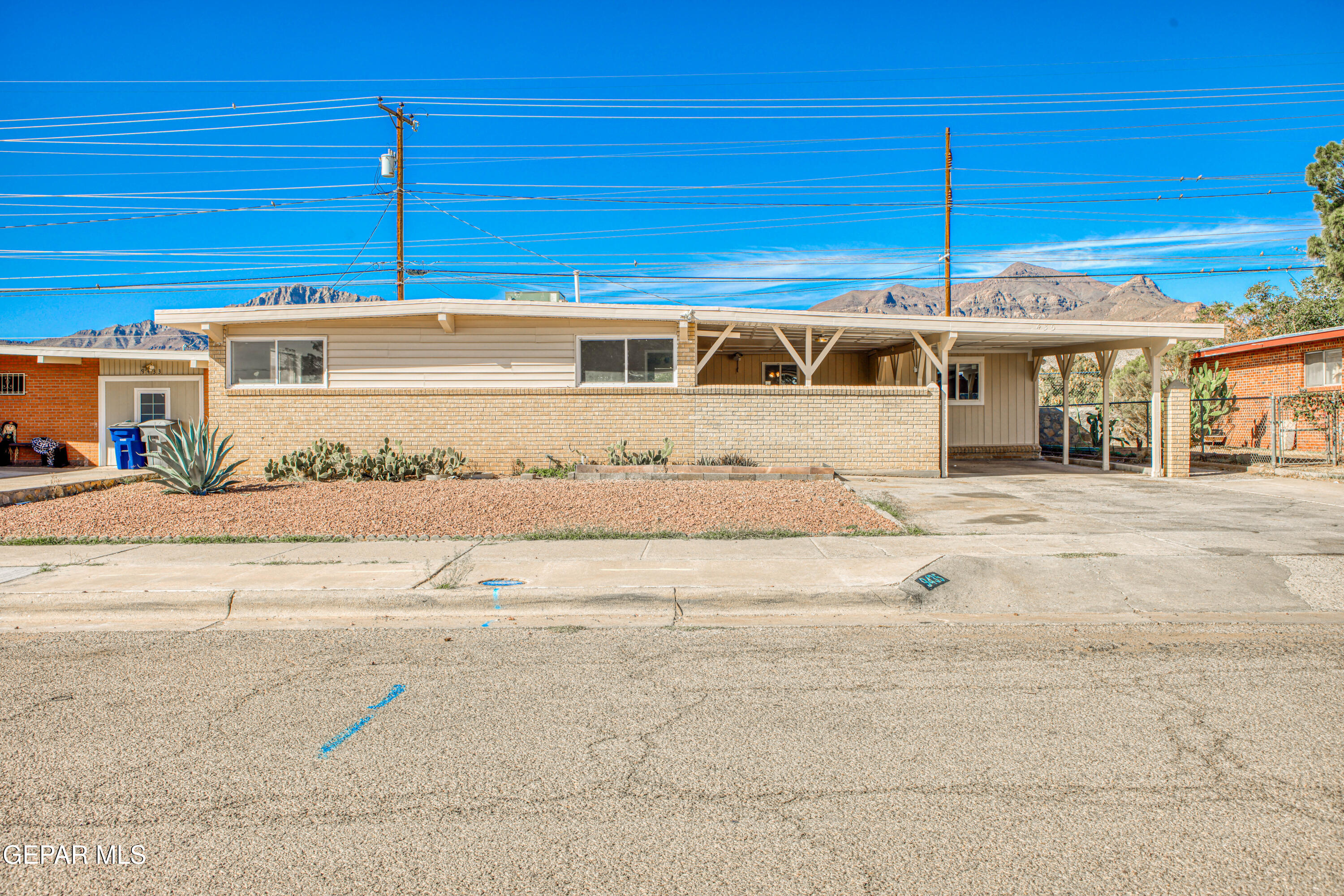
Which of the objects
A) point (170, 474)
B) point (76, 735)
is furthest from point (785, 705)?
point (170, 474)

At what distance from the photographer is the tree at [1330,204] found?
20.5m

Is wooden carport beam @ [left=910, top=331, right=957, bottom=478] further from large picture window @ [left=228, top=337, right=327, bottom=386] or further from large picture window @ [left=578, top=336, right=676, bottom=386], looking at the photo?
large picture window @ [left=228, top=337, right=327, bottom=386]

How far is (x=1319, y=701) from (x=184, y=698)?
5808 mm

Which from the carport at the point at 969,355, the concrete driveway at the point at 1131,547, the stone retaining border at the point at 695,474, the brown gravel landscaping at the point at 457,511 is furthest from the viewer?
the carport at the point at 969,355

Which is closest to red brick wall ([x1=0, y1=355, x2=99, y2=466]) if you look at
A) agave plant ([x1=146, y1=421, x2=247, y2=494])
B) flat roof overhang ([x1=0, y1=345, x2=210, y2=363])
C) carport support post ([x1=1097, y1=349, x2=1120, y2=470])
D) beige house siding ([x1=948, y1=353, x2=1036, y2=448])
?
flat roof overhang ([x1=0, y1=345, x2=210, y2=363])

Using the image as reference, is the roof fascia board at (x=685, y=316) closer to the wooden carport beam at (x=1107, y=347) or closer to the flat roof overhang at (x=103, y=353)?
the wooden carport beam at (x=1107, y=347)

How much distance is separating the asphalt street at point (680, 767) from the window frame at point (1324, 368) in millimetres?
19481

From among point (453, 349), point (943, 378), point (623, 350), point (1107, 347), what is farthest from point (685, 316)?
point (1107, 347)

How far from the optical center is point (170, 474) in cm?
1097

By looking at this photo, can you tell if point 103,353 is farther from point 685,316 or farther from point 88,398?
point 685,316

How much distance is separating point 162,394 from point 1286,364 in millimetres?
29636

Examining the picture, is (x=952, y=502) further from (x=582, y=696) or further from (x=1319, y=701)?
(x=582, y=696)

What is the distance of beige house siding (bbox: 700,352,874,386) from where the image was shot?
67.2 feet

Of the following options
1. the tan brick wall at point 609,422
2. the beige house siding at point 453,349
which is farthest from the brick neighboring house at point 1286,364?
the beige house siding at point 453,349
